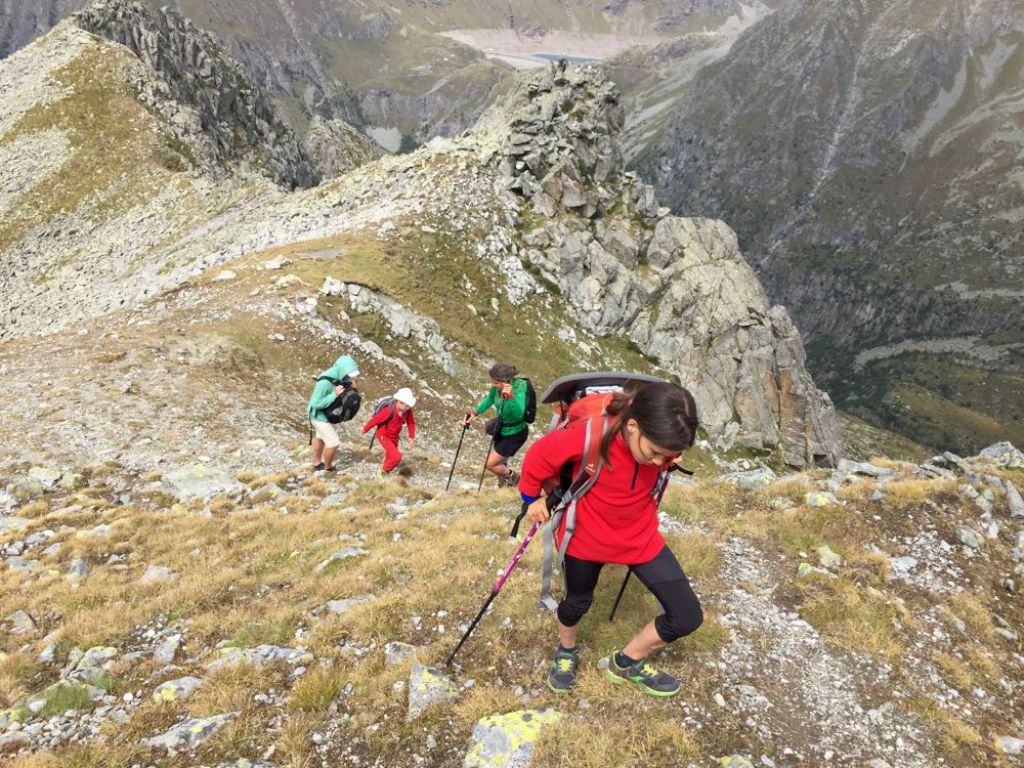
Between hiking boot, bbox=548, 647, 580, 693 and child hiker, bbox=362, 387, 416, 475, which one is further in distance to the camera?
child hiker, bbox=362, 387, 416, 475

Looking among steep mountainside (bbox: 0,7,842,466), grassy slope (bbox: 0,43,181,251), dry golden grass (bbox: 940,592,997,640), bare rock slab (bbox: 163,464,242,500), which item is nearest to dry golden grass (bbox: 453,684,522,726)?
dry golden grass (bbox: 940,592,997,640)

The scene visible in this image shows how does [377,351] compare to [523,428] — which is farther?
[377,351]

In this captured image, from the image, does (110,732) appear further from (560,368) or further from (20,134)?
(20,134)

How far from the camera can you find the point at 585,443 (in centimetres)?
611

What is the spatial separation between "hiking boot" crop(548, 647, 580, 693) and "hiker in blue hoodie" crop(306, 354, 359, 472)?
→ 35.8 ft

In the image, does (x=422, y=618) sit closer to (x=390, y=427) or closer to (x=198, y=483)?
(x=390, y=427)

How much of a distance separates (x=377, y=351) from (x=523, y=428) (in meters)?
19.4

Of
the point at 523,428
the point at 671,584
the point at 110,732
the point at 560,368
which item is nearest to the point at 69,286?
the point at 560,368

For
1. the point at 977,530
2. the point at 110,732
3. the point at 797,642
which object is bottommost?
the point at 977,530

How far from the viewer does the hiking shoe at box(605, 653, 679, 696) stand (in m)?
7.05

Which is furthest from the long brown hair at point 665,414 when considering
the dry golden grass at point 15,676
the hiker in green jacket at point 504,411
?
the dry golden grass at point 15,676

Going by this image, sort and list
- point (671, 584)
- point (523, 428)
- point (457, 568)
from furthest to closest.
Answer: point (523, 428), point (457, 568), point (671, 584)

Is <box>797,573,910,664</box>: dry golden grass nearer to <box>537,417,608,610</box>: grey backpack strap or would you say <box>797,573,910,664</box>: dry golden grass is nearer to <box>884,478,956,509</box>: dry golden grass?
<box>884,478,956,509</box>: dry golden grass

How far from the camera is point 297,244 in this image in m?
39.9
